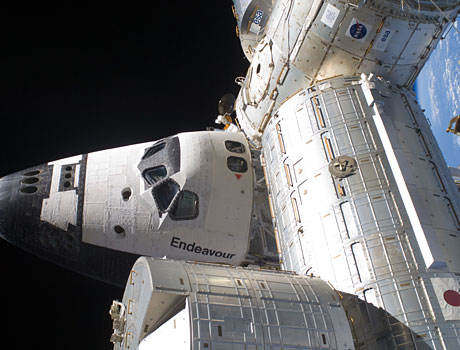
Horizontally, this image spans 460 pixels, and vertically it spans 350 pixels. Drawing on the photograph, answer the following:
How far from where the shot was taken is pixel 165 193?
44.2 feet

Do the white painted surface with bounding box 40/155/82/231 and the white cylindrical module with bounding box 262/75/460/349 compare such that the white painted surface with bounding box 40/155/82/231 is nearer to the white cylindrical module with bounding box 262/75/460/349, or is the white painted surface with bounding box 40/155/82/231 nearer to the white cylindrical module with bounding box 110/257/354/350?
the white cylindrical module with bounding box 110/257/354/350

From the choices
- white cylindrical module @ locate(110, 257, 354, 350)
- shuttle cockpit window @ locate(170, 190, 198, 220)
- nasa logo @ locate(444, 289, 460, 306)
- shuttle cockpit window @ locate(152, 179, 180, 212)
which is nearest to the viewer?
white cylindrical module @ locate(110, 257, 354, 350)

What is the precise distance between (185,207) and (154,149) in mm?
2559

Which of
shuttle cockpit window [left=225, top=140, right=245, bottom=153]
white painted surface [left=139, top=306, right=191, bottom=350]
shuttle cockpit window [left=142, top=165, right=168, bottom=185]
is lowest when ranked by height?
white painted surface [left=139, top=306, right=191, bottom=350]

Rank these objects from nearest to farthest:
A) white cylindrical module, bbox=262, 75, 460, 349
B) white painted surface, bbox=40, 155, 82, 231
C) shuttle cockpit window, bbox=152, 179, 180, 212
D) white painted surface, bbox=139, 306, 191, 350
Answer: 1. white painted surface, bbox=139, 306, 191, 350
2. white cylindrical module, bbox=262, 75, 460, 349
3. shuttle cockpit window, bbox=152, 179, 180, 212
4. white painted surface, bbox=40, 155, 82, 231

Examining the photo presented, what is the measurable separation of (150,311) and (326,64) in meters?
7.98

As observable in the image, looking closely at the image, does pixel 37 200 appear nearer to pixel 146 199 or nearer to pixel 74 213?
pixel 74 213

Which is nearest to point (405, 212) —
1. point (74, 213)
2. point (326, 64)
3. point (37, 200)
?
point (326, 64)

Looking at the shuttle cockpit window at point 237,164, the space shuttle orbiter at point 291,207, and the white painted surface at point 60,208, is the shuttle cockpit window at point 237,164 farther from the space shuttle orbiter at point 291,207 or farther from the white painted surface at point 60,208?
the white painted surface at point 60,208

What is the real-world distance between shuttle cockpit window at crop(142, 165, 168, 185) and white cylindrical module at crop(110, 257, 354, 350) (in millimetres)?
4744

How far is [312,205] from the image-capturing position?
10953 mm

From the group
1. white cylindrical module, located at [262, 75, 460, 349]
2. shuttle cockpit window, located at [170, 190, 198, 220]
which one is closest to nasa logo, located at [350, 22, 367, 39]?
white cylindrical module, located at [262, 75, 460, 349]

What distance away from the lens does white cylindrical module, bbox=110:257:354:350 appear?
25.2 feet

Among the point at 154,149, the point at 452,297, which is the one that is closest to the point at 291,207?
the point at 452,297
